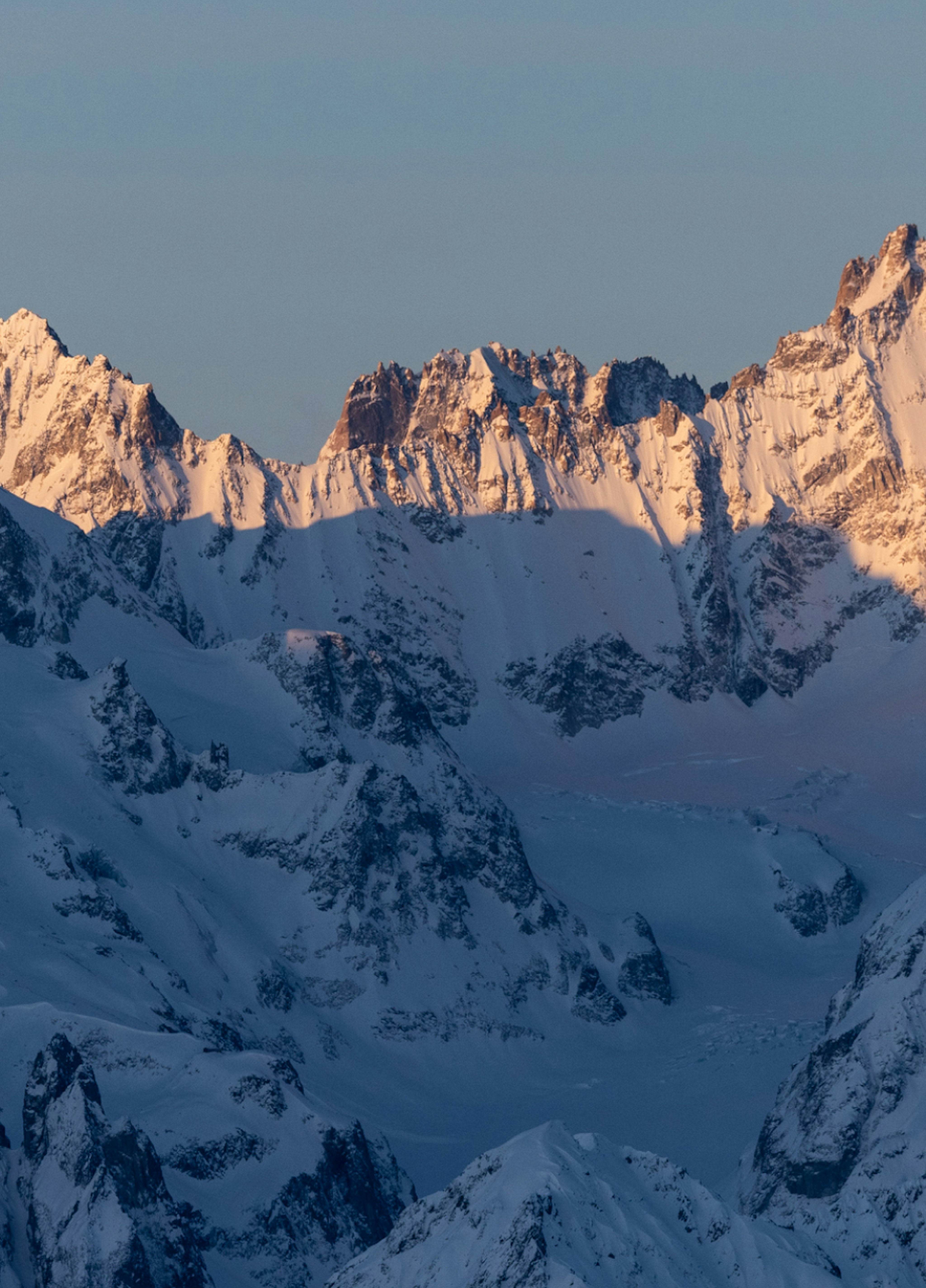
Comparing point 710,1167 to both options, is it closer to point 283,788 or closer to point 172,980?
point 172,980

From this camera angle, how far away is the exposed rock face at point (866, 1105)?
98312mm

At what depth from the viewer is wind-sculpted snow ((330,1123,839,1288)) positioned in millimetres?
64562

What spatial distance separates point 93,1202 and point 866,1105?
37477 mm

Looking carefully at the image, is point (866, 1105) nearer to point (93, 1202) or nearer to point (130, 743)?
point (93, 1202)

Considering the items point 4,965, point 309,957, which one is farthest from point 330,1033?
point 4,965

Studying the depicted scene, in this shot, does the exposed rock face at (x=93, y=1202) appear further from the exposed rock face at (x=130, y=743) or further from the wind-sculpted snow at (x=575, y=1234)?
the exposed rock face at (x=130, y=743)

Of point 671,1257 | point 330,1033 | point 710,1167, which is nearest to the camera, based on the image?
point 671,1257

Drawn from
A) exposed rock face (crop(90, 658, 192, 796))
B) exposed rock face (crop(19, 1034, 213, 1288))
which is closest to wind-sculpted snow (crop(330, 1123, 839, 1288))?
exposed rock face (crop(19, 1034, 213, 1288))

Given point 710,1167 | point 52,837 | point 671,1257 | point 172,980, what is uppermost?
point 52,837

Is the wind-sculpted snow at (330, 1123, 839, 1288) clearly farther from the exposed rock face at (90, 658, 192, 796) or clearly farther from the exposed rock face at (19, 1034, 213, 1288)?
the exposed rock face at (90, 658, 192, 796)

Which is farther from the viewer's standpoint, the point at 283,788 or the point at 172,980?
the point at 283,788

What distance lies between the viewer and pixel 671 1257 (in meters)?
67.7

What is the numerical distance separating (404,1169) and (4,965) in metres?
33.5

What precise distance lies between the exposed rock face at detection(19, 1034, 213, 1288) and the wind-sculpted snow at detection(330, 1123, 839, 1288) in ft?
50.6
